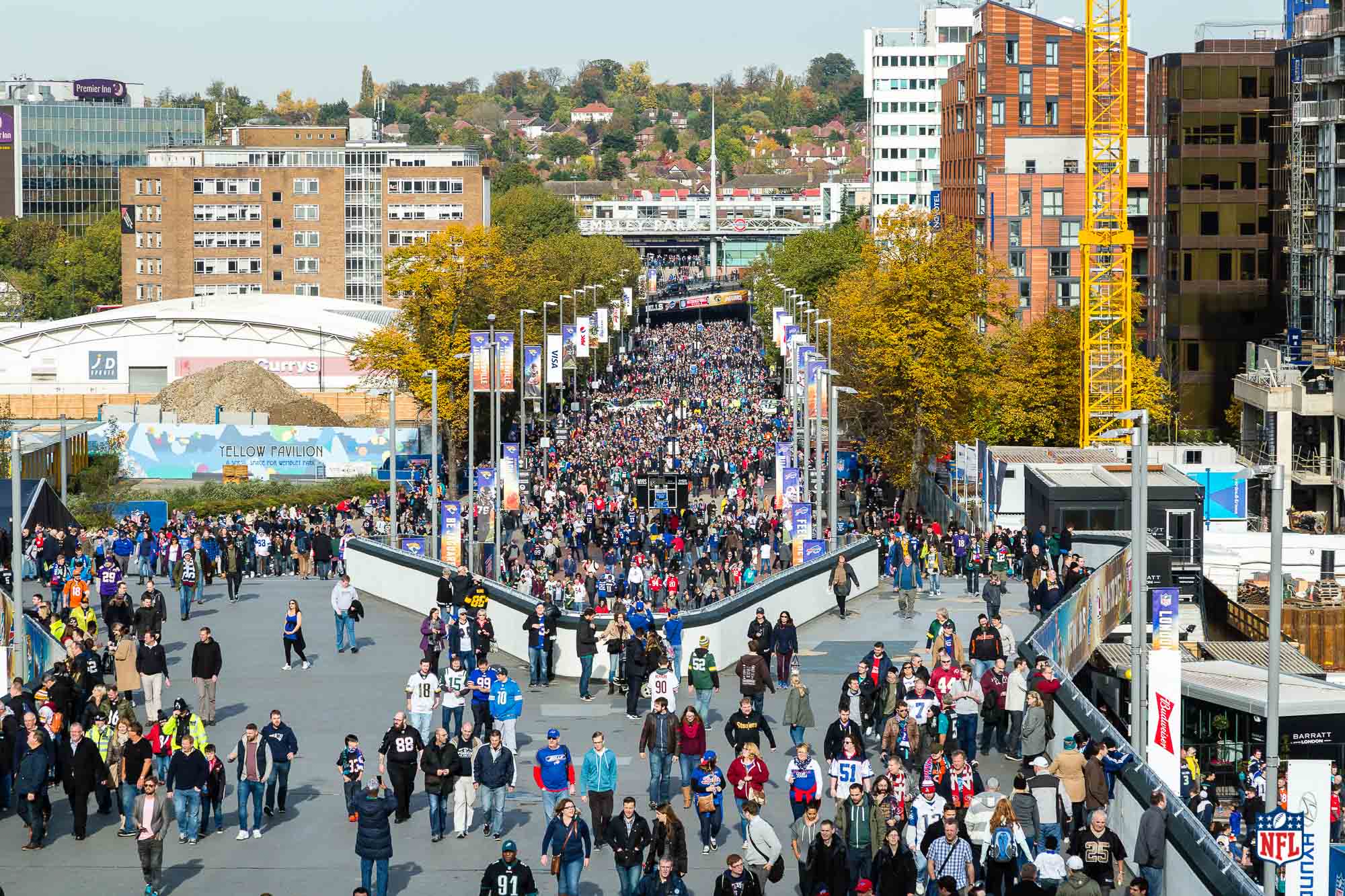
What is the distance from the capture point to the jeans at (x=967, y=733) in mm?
23344

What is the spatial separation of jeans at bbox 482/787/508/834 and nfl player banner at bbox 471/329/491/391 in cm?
3058

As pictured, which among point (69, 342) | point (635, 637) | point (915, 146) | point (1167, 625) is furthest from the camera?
point (915, 146)

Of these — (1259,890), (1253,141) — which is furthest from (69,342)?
(1259,890)

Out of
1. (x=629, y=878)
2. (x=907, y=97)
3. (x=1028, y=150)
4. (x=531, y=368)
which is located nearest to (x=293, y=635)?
(x=629, y=878)

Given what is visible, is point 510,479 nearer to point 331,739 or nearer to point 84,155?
point 331,739

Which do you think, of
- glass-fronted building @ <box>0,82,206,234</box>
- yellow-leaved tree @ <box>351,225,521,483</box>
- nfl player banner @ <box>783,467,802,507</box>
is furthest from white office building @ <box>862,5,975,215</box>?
nfl player banner @ <box>783,467,802,507</box>

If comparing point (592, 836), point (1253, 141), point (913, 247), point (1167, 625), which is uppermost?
point (1253, 141)

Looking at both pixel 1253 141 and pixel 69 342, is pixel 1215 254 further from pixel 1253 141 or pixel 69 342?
pixel 69 342

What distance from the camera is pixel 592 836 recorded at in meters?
21.0

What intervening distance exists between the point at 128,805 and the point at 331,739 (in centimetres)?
468

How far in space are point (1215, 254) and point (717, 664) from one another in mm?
61335

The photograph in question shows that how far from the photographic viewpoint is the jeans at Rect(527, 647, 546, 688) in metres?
28.7

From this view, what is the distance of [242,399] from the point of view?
91938 mm

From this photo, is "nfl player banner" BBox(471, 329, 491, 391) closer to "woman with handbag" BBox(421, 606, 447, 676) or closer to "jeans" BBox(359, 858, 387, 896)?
"woman with handbag" BBox(421, 606, 447, 676)
